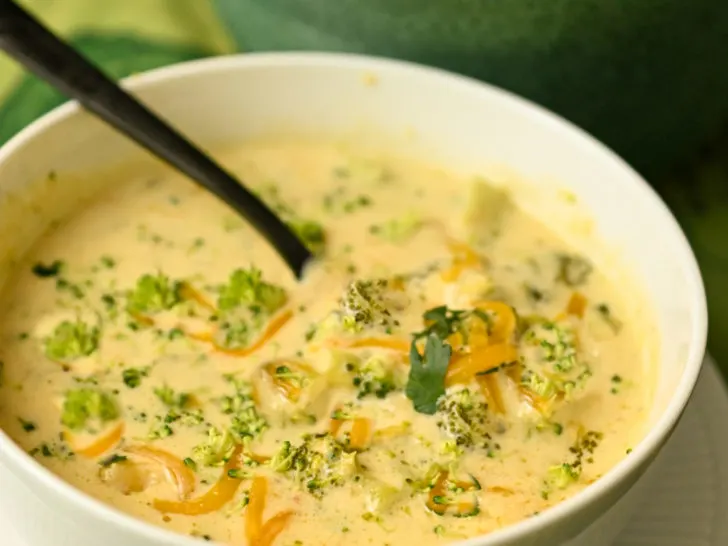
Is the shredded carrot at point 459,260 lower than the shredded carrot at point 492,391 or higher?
higher

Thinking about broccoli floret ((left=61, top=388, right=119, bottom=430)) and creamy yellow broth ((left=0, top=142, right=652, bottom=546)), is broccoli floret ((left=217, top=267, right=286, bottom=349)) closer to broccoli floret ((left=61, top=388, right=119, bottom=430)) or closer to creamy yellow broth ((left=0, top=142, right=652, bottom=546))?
creamy yellow broth ((left=0, top=142, right=652, bottom=546))

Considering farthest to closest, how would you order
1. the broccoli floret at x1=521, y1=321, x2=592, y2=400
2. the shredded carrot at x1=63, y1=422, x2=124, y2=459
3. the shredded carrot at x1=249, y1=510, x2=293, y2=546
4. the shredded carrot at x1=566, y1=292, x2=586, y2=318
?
the shredded carrot at x1=566, y1=292, x2=586, y2=318 < the broccoli floret at x1=521, y1=321, x2=592, y2=400 < the shredded carrot at x1=63, y1=422, x2=124, y2=459 < the shredded carrot at x1=249, y1=510, x2=293, y2=546

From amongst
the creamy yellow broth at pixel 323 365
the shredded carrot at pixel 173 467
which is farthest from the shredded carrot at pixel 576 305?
the shredded carrot at pixel 173 467

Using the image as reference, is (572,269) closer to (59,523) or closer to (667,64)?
(667,64)

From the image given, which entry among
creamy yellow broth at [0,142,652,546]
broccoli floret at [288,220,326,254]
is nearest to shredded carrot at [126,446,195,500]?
creamy yellow broth at [0,142,652,546]

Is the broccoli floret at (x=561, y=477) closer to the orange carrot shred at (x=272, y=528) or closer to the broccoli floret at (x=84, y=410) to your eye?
the orange carrot shred at (x=272, y=528)

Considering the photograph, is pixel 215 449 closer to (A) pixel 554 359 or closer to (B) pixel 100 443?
(B) pixel 100 443
